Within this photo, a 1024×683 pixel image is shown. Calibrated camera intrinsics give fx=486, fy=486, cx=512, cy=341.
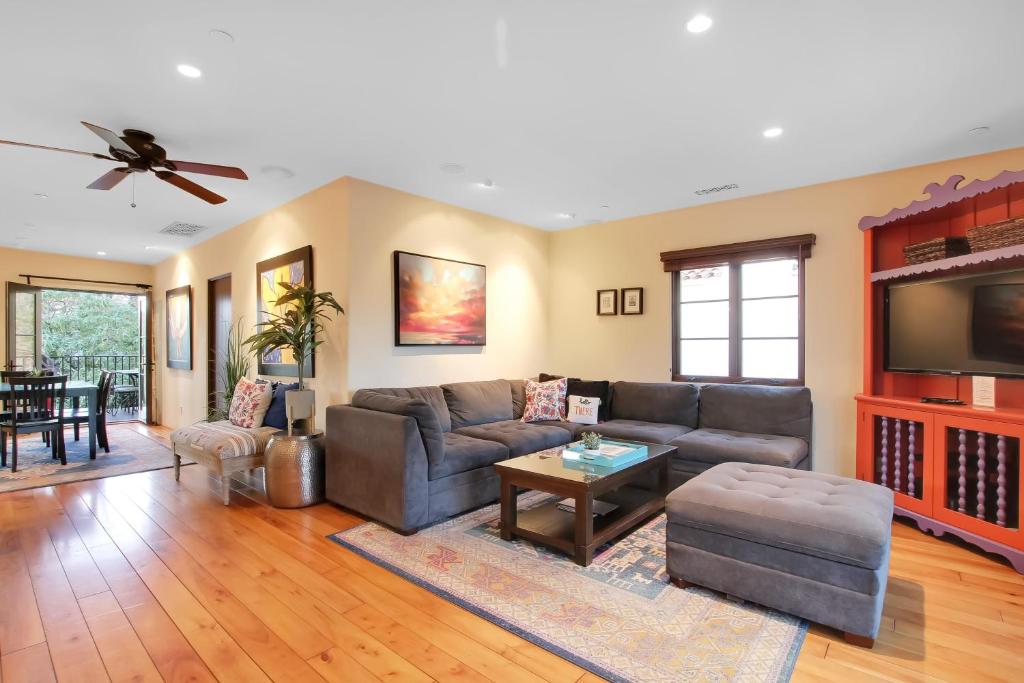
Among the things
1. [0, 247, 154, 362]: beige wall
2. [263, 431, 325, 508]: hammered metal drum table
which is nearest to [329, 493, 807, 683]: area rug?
[263, 431, 325, 508]: hammered metal drum table

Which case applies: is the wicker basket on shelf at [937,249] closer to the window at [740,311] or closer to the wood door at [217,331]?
the window at [740,311]

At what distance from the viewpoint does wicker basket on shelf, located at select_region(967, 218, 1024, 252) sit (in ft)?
9.27

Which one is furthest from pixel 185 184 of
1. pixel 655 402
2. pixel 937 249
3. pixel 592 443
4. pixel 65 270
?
pixel 65 270

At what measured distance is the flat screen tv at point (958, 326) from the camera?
2971 mm

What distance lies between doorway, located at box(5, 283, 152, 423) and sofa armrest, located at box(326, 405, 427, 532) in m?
5.80

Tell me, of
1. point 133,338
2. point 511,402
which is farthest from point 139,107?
point 133,338

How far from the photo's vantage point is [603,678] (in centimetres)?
179

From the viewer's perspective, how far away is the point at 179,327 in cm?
676

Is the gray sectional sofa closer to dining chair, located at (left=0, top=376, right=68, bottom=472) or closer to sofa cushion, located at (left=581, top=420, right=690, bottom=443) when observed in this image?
sofa cushion, located at (left=581, top=420, right=690, bottom=443)

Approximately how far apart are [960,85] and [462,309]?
3823 mm

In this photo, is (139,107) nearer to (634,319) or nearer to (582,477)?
(582,477)

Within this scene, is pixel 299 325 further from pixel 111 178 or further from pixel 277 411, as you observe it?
pixel 111 178

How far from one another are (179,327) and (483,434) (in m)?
5.23

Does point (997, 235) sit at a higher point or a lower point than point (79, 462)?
higher
